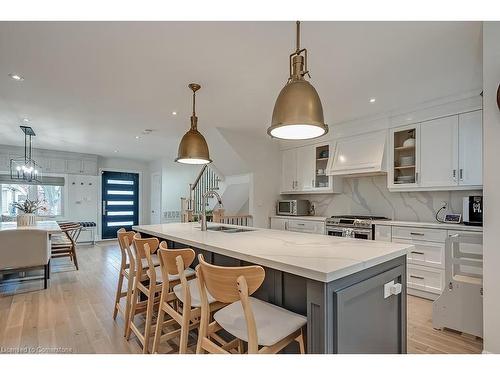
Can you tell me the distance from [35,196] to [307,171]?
6719 mm

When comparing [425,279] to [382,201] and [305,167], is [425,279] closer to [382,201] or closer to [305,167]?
[382,201]

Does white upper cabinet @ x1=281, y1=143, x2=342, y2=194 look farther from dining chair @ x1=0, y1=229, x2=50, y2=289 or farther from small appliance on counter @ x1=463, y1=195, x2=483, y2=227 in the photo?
dining chair @ x1=0, y1=229, x2=50, y2=289

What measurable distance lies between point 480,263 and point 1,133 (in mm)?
7441

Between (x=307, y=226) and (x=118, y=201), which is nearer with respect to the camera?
(x=307, y=226)

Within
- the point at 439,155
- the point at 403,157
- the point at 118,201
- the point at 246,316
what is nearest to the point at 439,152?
the point at 439,155

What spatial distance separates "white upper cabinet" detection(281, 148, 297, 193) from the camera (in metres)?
5.22

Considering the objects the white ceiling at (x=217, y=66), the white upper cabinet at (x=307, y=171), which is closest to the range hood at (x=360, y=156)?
the white upper cabinet at (x=307, y=171)

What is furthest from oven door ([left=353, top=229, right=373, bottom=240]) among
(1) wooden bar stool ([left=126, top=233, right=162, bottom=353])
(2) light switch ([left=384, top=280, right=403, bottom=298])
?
(1) wooden bar stool ([left=126, top=233, right=162, bottom=353])

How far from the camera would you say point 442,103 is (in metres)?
3.29

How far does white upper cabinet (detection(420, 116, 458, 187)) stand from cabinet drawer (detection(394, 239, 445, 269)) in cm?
74

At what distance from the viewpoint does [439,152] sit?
11.0 ft
